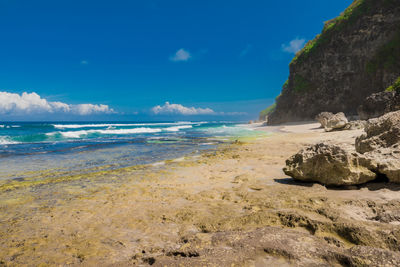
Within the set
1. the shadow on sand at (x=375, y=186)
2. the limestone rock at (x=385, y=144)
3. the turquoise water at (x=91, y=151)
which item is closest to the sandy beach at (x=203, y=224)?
the shadow on sand at (x=375, y=186)

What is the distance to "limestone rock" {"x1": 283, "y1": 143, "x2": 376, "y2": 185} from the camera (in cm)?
459

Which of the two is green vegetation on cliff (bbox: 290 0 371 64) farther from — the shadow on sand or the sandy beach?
the sandy beach

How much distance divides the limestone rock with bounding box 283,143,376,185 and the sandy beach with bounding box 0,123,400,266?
0.20m

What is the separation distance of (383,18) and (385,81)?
913cm

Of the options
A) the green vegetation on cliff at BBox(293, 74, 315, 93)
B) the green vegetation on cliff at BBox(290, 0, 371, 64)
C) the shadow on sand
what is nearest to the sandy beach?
the shadow on sand

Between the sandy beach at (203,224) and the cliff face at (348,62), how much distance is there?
33.7 m

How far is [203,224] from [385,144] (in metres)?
5.24

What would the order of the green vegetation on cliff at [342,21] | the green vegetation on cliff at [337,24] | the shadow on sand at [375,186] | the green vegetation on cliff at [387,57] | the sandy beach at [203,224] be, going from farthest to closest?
the green vegetation on cliff at [337,24] < the green vegetation on cliff at [342,21] < the green vegetation on cliff at [387,57] < the shadow on sand at [375,186] < the sandy beach at [203,224]

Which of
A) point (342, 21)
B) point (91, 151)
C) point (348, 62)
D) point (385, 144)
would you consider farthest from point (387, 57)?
point (91, 151)

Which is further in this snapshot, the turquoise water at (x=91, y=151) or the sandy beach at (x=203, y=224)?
the turquoise water at (x=91, y=151)

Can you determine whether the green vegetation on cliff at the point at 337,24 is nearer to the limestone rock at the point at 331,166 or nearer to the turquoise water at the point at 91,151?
the turquoise water at the point at 91,151

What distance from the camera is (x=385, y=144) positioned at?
17.9 feet

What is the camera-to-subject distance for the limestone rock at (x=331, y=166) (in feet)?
15.1

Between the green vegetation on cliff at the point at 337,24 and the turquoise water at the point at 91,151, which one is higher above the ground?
the green vegetation on cliff at the point at 337,24
